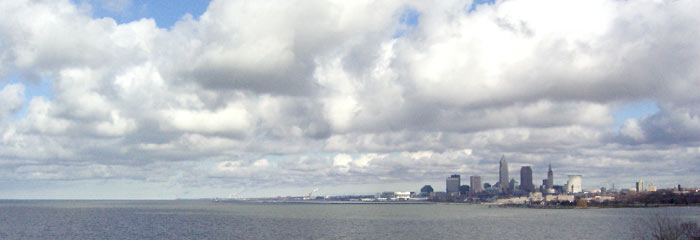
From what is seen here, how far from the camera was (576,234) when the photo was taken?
138875 mm

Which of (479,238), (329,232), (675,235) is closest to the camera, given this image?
(675,235)

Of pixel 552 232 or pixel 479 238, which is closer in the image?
pixel 479 238

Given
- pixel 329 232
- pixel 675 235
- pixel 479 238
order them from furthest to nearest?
pixel 329 232
pixel 479 238
pixel 675 235

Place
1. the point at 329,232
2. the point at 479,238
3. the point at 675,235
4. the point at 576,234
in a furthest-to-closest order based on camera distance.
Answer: the point at 329,232, the point at 576,234, the point at 479,238, the point at 675,235

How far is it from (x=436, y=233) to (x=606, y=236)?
37.4 metres

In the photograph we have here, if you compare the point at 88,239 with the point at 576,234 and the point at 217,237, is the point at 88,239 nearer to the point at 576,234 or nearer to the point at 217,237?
the point at 217,237

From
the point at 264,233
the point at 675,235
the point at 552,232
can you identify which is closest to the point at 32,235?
the point at 264,233

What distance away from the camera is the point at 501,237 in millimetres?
131625

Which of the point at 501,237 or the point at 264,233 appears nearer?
the point at 501,237

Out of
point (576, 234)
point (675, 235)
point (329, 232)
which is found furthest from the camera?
point (329, 232)

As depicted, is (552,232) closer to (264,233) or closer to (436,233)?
(436,233)

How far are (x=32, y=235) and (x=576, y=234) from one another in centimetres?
12581

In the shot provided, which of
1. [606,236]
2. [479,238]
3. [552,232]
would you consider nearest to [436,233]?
[479,238]

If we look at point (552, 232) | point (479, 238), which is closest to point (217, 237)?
point (479, 238)
